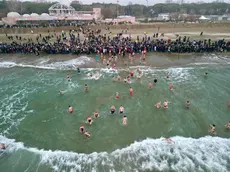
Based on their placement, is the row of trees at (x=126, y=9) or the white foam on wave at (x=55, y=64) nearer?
the white foam on wave at (x=55, y=64)

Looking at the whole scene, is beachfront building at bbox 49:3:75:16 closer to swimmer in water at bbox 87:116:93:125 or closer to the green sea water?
the green sea water

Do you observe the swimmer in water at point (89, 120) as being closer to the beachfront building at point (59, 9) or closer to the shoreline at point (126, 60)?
the shoreline at point (126, 60)

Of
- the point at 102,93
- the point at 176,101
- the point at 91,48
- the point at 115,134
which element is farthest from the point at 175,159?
the point at 91,48

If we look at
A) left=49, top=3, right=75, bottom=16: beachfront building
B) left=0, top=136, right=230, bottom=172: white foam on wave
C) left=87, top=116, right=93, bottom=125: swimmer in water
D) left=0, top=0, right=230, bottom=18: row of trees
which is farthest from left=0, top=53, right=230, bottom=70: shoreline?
left=0, top=0, right=230, bottom=18: row of trees

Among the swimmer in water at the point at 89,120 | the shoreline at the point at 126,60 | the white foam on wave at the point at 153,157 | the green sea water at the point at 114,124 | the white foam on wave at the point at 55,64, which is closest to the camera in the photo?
the white foam on wave at the point at 153,157

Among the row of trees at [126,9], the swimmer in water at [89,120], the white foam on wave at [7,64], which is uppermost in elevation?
the row of trees at [126,9]

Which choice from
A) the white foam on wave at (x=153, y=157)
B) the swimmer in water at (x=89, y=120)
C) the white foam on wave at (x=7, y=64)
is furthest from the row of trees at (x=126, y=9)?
the white foam on wave at (x=153, y=157)

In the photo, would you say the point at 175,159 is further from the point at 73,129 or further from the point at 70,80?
the point at 70,80
